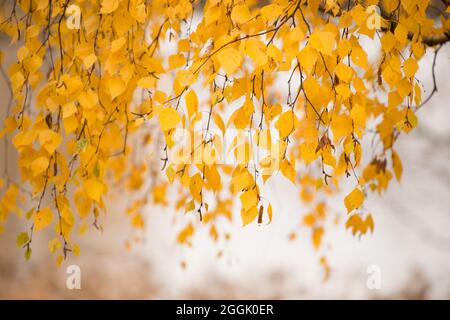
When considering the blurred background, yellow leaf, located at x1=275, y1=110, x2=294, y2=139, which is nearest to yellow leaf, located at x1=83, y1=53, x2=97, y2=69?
yellow leaf, located at x1=275, y1=110, x2=294, y2=139

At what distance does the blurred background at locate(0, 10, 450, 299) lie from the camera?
9.07 feet

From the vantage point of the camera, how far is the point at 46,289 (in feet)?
9.74

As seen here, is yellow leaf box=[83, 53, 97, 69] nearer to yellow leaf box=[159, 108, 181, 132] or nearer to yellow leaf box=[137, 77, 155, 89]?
yellow leaf box=[137, 77, 155, 89]

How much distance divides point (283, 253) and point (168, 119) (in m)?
2.06

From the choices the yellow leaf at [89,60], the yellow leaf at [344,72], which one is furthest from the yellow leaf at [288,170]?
the yellow leaf at [89,60]

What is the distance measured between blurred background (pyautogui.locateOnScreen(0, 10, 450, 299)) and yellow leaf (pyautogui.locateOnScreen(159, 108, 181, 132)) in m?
1.92

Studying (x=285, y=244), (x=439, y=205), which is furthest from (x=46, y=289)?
(x=439, y=205)

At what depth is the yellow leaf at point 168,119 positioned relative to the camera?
0.92m

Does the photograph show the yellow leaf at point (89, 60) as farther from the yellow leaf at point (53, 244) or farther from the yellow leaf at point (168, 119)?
the yellow leaf at point (53, 244)

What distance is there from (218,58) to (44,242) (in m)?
2.40

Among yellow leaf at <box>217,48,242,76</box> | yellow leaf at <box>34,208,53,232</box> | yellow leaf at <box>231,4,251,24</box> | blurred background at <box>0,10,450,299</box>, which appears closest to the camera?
Result: yellow leaf at <box>217,48,242,76</box>

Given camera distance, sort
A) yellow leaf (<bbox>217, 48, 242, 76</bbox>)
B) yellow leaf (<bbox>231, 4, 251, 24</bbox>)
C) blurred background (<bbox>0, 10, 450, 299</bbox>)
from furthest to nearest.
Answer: blurred background (<bbox>0, 10, 450, 299</bbox>)
yellow leaf (<bbox>231, 4, 251, 24</bbox>)
yellow leaf (<bbox>217, 48, 242, 76</bbox>)

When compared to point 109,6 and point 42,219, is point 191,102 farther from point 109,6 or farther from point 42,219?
point 42,219

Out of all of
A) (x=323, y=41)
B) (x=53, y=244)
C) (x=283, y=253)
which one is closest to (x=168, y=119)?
(x=323, y=41)
